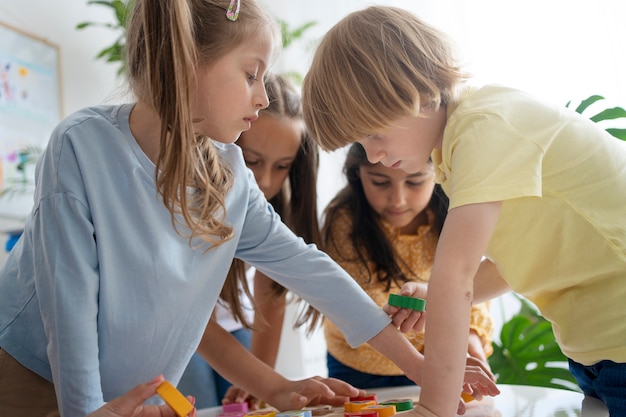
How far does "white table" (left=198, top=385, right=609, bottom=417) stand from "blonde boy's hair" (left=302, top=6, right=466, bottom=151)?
0.48 metres

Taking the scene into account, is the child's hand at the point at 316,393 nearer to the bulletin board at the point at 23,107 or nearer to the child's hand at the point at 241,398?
the child's hand at the point at 241,398

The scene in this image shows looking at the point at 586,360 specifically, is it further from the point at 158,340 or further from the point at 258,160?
the point at 258,160

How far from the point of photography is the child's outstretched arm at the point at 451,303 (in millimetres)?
884

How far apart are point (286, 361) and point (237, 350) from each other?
197 cm

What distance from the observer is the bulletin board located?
270 cm

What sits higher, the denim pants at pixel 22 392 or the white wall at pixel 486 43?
the white wall at pixel 486 43

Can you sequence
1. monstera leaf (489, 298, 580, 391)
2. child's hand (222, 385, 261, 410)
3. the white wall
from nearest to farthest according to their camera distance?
child's hand (222, 385, 261, 410) < monstera leaf (489, 298, 580, 391) < the white wall

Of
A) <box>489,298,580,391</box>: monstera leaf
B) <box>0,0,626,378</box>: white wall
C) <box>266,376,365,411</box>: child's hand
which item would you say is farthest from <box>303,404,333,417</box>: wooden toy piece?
<box>489,298,580,391</box>: monstera leaf

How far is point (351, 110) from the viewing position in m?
1.11

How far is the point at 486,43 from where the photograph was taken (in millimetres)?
2586

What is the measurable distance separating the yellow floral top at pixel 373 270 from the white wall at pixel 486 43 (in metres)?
0.32

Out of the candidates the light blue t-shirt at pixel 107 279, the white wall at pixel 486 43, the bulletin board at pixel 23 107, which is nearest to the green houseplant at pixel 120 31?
the white wall at pixel 486 43

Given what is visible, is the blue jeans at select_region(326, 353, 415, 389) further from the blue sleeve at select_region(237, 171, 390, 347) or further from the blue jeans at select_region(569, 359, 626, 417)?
the blue jeans at select_region(569, 359, 626, 417)

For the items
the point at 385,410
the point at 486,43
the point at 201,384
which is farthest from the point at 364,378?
the point at 486,43
